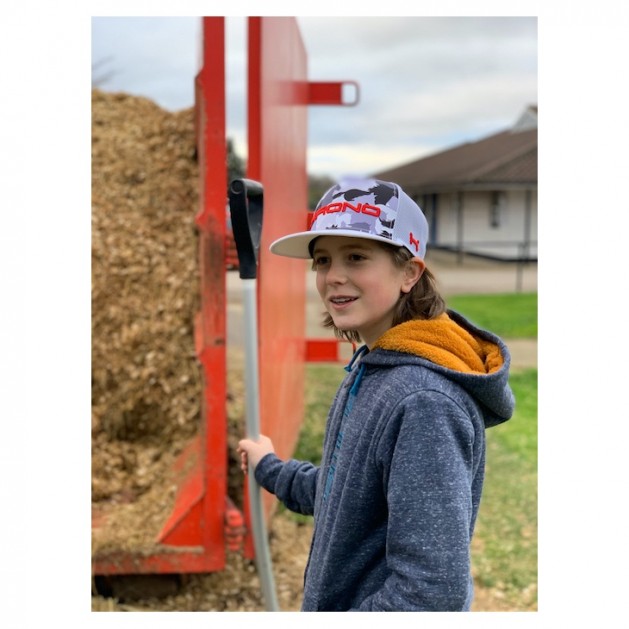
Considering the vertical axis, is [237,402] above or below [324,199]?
below

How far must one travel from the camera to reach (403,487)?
1.18 metres

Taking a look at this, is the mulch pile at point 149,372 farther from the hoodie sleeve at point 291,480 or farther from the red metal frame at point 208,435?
the hoodie sleeve at point 291,480

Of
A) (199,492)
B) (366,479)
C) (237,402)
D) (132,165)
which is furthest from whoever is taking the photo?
(237,402)

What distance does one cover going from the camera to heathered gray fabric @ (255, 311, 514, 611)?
46.1 inches

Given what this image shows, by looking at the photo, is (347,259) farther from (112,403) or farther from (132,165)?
(132,165)

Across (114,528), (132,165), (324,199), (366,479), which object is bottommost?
(114,528)

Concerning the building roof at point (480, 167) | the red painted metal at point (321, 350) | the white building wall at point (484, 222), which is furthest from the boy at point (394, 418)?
the white building wall at point (484, 222)

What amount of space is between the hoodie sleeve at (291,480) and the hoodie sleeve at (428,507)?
0.41m

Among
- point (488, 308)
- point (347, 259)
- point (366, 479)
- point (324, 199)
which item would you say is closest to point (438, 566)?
point (366, 479)

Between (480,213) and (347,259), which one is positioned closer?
(347,259)

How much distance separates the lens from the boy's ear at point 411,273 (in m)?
1.39

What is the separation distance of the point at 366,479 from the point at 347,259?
0.37 m

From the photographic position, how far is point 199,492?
2.74 metres

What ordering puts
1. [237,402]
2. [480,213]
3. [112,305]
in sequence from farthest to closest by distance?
[480,213], [237,402], [112,305]
